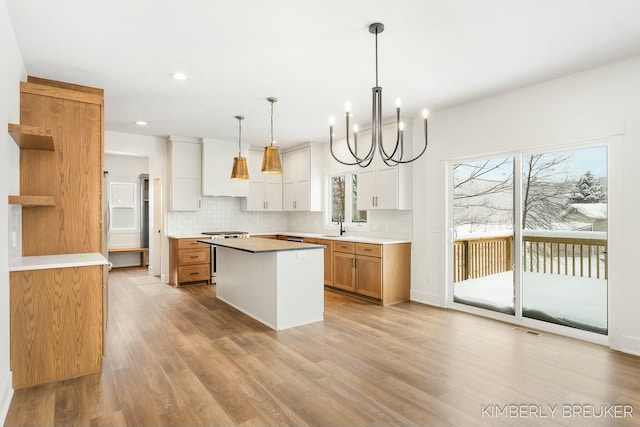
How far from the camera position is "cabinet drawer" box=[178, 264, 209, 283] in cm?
622

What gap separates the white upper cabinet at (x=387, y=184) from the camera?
516cm

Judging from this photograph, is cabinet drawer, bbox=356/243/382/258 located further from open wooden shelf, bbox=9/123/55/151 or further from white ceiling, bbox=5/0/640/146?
open wooden shelf, bbox=9/123/55/151

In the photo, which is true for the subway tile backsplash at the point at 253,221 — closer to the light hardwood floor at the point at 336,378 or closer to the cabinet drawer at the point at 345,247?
the cabinet drawer at the point at 345,247

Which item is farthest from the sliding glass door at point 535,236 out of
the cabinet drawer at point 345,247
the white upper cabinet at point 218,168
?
the white upper cabinet at point 218,168

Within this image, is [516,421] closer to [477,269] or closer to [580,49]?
[477,269]

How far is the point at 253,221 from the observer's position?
7.64 m

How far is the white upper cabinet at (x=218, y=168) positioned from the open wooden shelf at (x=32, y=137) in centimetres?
358

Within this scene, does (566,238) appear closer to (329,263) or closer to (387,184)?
(387,184)

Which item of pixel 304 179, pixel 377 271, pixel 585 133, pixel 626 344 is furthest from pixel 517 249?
pixel 304 179

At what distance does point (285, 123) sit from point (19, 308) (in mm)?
3918

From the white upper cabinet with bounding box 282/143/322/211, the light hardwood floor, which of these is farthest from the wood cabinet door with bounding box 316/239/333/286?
the light hardwood floor

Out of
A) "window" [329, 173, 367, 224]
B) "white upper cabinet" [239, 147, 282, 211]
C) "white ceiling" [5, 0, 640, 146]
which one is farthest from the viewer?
"white upper cabinet" [239, 147, 282, 211]

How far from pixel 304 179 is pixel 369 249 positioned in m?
2.43

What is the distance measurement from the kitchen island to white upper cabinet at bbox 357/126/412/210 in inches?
60.4
